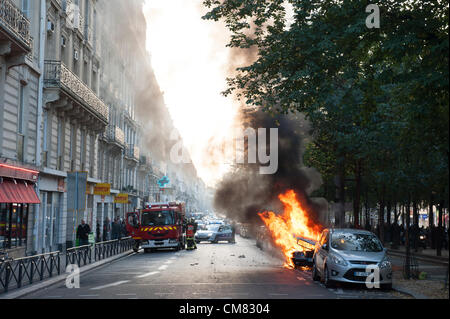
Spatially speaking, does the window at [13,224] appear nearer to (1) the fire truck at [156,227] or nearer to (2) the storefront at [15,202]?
(2) the storefront at [15,202]

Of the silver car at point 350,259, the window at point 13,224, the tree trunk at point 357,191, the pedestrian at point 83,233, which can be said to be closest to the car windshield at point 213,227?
the tree trunk at point 357,191

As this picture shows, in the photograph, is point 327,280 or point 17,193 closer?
point 327,280

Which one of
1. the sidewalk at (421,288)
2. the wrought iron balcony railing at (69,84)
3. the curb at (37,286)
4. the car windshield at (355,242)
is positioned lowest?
the curb at (37,286)

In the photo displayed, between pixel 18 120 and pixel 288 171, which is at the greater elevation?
pixel 18 120

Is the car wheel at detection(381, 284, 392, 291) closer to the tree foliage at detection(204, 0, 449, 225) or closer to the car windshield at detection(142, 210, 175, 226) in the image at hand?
the tree foliage at detection(204, 0, 449, 225)

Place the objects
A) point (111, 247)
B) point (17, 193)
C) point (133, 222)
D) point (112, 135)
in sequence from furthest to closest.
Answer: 1. point (112, 135)
2. point (133, 222)
3. point (111, 247)
4. point (17, 193)

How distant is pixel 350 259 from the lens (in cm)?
1608

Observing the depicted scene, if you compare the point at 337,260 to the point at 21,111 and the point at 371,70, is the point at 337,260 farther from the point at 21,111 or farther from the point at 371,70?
the point at 21,111

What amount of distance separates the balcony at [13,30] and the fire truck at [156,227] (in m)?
14.2

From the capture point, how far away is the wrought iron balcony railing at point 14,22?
20.3 metres

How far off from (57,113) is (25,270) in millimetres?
16374

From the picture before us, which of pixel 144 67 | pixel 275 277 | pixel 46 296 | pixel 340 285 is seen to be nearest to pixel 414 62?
pixel 340 285

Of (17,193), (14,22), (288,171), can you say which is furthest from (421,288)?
(288,171)

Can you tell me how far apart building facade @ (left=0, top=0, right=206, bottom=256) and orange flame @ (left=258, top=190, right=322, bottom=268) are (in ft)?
28.7
